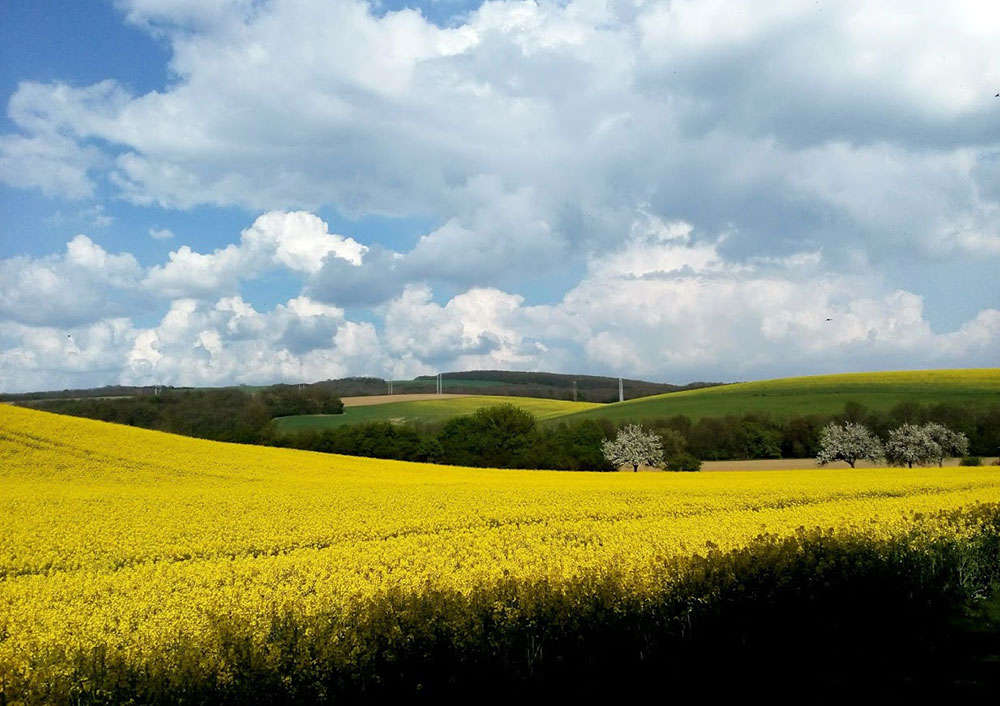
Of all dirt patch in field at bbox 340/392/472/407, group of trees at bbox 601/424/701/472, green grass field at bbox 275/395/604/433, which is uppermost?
dirt patch in field at bbox 340/392/472/407

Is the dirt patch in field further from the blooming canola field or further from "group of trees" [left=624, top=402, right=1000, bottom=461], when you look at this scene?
the blooming canola field

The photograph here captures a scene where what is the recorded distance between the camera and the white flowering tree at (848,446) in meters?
52.6

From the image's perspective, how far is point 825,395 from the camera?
72.3 metres

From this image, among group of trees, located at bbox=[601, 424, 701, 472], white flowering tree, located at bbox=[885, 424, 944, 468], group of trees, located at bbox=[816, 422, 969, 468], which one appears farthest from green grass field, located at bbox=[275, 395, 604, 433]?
white flowering tree, located at bbox=[885, 424, 944, 468]

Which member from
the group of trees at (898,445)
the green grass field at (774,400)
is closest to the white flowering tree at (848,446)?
the group of trees at (898,445)

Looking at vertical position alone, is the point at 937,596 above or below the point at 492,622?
below

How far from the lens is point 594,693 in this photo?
673 centimetres

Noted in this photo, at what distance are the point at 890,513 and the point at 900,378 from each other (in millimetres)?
69186

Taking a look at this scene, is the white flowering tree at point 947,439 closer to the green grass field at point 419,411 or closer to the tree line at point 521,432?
the tree line at point 521,432

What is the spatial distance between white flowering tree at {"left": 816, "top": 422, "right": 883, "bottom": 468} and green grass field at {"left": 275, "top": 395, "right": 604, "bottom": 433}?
1285 inches

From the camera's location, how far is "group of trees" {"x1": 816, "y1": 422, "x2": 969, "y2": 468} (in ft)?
171

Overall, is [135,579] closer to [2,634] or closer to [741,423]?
[2,634]

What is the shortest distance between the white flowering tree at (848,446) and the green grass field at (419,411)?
32.6 metres

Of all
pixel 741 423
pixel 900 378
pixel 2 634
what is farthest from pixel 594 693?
pixel 900 378
